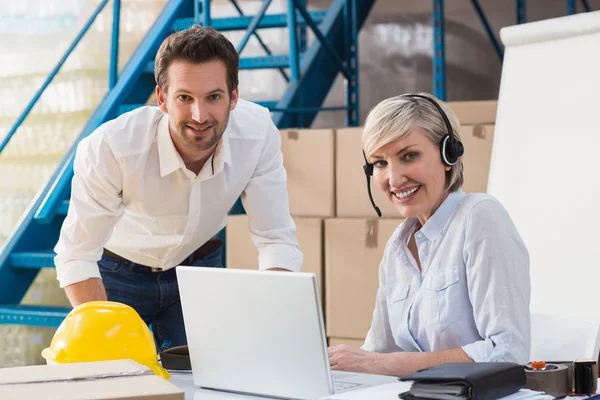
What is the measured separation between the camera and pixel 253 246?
3.46 meters

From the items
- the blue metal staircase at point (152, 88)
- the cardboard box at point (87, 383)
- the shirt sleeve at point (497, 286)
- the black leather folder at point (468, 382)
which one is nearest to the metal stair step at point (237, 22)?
the blue metal staircase at point (152, 88)

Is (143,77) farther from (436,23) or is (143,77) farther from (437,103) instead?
(437,103)

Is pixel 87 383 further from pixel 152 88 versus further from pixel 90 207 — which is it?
pixel 152 88

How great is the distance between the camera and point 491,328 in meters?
1.58

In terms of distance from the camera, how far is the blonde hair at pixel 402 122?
1.68 metres

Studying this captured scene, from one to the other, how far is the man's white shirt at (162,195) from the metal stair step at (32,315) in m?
1.06

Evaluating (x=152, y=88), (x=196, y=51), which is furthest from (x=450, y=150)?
(x=152, y=88)

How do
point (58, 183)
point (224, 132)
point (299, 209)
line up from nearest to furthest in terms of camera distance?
1. point (224, 132)
2. point (299, 209)
3. point (58, 183)

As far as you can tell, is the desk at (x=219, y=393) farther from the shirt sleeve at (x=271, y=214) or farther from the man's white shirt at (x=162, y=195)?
the shirt sleeve at (x=271, y=214)

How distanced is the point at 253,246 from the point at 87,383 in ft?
7.34

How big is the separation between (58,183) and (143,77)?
0.79 m

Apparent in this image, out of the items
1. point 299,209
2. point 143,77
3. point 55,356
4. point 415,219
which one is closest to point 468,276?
point 415,219

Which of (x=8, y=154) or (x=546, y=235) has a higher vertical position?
(x=8, y=154)

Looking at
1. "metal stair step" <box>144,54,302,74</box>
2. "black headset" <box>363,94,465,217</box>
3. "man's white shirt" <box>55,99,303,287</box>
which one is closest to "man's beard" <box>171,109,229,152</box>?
"man's white shirt" <box>55,99,303,287</box>
